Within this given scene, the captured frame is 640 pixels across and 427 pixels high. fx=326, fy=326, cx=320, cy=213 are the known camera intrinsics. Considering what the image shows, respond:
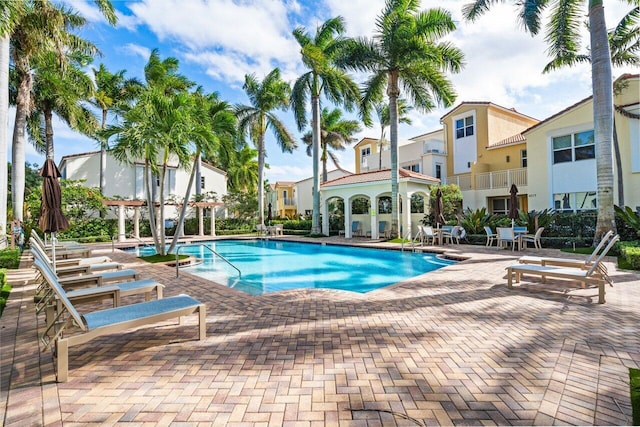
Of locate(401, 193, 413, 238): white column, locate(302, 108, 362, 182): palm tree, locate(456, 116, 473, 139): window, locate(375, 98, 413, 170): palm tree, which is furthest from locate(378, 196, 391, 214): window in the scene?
locate(302, 108, 362, 182): palm tree

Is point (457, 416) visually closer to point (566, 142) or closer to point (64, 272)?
point (64, 272)

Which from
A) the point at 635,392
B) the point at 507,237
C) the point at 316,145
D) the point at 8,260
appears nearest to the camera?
the point at 635,392

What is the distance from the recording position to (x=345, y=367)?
343 centimetres

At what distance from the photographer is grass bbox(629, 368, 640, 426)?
99.4 inches

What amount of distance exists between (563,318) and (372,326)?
2.97 metres

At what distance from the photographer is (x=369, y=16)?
1755cm

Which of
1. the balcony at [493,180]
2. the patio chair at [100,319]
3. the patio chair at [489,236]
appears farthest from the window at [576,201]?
the patio chair at [100,319]

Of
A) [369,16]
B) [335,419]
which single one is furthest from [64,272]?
[369,16]

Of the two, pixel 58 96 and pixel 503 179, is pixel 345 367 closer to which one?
pixel 503 179

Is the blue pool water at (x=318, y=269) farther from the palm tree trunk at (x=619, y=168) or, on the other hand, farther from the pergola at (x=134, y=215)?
the palm tree trunk at (x=619, y=168)

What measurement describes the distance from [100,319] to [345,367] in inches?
108

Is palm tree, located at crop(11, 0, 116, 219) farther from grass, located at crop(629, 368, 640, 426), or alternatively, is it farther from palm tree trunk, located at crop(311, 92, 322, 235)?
grass, located at crop(629, 368, 640, 426)

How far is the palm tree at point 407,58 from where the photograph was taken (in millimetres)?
16469

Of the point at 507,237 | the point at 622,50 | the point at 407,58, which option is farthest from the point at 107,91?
the point at 622,50
